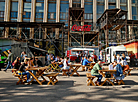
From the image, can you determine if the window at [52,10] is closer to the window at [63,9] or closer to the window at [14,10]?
the window at [63,9]

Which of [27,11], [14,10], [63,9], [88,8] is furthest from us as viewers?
[88,8]

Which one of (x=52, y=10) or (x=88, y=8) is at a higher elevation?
Answer: (x=88, y=8)

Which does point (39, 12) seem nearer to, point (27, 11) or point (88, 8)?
point (27, 11)

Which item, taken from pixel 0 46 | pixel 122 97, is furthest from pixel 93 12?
pixel 122 97

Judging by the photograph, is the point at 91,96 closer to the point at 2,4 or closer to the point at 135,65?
the point at 135,65

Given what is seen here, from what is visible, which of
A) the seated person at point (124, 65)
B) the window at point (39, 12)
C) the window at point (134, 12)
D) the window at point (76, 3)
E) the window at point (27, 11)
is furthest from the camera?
the window at point (76, 3)

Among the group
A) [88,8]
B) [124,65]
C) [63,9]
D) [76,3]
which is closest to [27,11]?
[63,9]

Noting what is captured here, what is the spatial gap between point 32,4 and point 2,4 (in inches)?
295

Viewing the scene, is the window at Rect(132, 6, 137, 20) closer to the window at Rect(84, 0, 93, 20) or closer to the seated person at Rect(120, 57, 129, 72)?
the window at Rect(84, 0, 93, 20)

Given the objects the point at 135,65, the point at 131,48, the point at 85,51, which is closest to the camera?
the point at 135,65

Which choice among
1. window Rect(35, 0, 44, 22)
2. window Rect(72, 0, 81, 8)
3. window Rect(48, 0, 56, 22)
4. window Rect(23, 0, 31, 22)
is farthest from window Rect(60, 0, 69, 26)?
window Rect(23, 0, 31, 22)

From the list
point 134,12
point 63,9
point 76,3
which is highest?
point 76,3

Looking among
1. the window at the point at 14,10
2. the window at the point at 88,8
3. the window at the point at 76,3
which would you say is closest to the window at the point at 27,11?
the window at the point at 14,10

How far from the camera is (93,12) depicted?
34.3 metres
